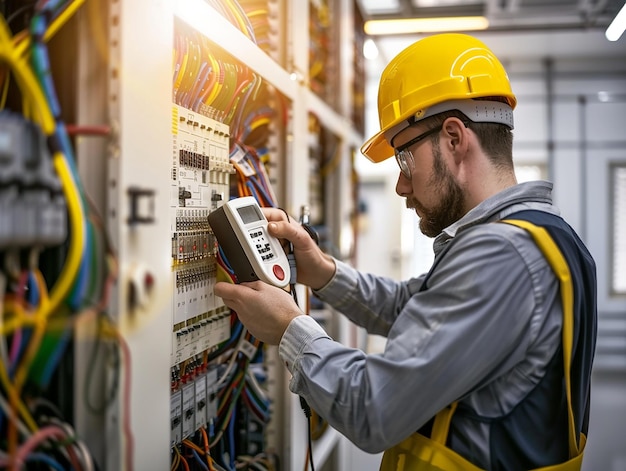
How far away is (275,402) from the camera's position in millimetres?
1671

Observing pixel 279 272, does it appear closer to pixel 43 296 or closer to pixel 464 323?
pixel 464 323

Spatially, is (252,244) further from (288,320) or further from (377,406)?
(377,406)

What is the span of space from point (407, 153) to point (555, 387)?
23.7 inches

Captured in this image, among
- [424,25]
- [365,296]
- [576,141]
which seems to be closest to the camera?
[365,296]

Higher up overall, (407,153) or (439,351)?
(407,153)

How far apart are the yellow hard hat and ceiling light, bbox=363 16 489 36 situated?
2.34 meters

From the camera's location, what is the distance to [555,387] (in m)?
1.05

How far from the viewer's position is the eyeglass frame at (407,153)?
1257mm

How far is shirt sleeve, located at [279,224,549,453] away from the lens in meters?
0.95

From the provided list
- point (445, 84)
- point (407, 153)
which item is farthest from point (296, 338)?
point (445, 84)

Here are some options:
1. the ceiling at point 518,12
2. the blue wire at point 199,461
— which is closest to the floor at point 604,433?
the blue wire at point 199,461

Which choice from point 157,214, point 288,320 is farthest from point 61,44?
point 288,320

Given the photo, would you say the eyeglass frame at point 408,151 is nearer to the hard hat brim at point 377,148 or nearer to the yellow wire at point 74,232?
the hard hat brim at point 377,148

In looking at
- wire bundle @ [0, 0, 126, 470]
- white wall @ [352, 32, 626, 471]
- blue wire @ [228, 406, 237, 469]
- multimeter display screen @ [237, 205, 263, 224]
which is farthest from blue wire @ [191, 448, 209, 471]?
white wall @ [352, 32, 626, 471]
